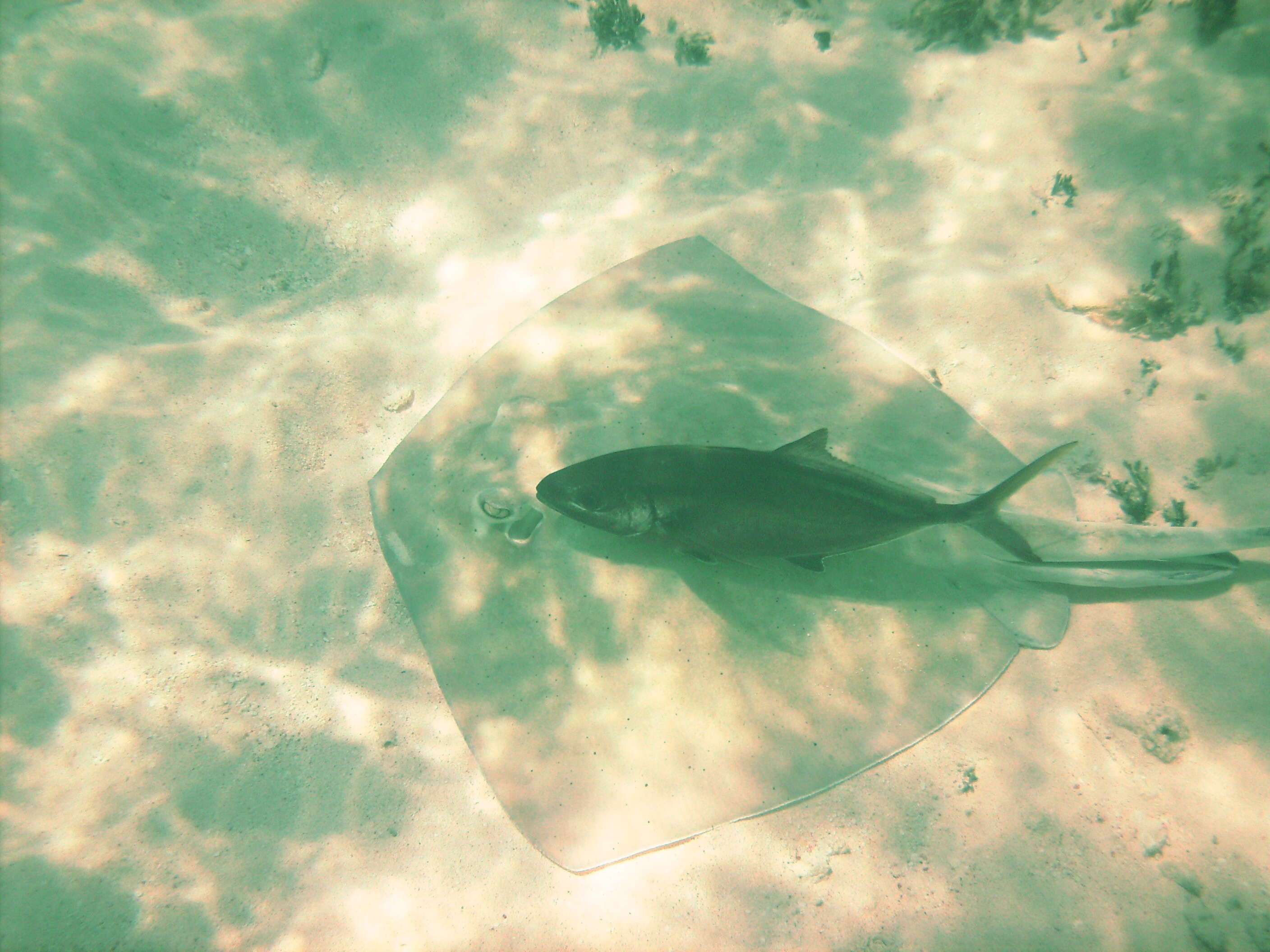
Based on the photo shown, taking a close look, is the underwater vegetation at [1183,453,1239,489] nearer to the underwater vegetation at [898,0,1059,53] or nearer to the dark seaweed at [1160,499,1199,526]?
the dark seaweed at [1160,499,1199,526]

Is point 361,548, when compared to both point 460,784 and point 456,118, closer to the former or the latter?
point 460,784

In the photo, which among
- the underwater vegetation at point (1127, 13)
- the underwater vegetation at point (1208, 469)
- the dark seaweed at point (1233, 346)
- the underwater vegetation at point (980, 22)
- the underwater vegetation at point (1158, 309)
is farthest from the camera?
the underwater vegetation at point (980, 22)

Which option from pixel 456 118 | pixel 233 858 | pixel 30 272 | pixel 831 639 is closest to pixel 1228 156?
pixel 831 639

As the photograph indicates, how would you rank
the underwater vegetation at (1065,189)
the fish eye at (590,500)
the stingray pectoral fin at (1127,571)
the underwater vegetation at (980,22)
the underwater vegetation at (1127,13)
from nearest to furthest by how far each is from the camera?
1. the fish eye at (590,500)
2. the stingray pectoral fin at (1127,571)
3. the underwater vegetation at (1065,189)
4. the underwater vegetation at (1127,13)
5. the underwater vegetation at (980,22)

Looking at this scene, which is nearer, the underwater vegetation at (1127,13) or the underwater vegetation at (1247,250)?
the underwater vegetation at (1247,250)

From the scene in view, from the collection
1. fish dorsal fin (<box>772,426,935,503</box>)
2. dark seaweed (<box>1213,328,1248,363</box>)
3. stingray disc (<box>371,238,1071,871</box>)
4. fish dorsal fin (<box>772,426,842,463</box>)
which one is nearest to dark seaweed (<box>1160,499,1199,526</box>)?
stingray disc (<box>371,238,1071,871</box>)

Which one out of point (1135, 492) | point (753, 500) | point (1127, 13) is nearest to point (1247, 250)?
point (1135, 492)

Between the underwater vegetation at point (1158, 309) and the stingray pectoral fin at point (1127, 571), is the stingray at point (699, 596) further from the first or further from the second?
the underwater vegetation at point (1158, 309)

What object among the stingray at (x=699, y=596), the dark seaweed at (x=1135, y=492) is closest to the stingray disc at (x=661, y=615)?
the stingray at (x=699, y=596)
